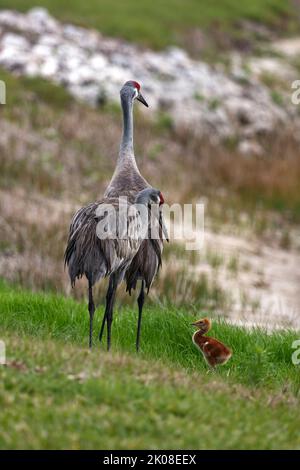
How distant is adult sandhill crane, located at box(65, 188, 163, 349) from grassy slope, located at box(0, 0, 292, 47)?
2734 centimetres

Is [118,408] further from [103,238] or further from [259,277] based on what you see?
[259,277]

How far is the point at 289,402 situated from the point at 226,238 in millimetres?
11203

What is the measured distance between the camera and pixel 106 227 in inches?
301

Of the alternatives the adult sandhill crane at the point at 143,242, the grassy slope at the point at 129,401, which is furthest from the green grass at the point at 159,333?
the adult sandhill crane at the point at 143,242

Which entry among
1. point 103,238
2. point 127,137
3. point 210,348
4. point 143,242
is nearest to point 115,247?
point 103,238

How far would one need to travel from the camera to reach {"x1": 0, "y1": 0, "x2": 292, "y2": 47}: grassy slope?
3588 centimetres

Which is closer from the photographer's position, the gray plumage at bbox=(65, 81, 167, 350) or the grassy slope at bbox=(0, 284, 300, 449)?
the grassy slope at bbox=(0, 284, 300, 449)

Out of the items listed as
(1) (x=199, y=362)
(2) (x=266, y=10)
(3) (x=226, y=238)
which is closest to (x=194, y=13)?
(2) (x=266, y=10)

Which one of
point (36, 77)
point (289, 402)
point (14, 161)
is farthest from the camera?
point (36, 77)

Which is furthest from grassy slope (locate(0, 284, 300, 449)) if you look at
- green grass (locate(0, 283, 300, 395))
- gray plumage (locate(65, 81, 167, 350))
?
gray plumage (locate(65, 81, 167, 350))

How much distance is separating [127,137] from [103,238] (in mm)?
1592

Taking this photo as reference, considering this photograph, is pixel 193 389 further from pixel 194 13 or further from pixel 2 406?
pixel 194 13

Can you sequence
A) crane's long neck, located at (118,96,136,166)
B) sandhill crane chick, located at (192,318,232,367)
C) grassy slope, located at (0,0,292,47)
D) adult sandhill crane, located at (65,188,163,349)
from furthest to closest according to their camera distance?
grassy slope, located at (0,0,292,47)
crane's long neck, located at (118,96,136,166)
sandhill crane chick, located at (192,318,232,367)
adult sandhill crane, located at (65,188,163,349)

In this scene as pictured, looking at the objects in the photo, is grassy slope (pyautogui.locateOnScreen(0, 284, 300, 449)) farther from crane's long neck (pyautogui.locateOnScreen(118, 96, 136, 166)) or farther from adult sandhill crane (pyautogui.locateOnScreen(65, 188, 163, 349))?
crane's long neck (pyautogui.locateOnScreen(118, 96, 136, 166))
